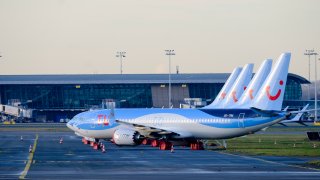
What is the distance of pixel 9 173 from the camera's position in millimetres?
49250

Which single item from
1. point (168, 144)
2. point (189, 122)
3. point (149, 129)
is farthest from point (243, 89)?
point (168, 144)

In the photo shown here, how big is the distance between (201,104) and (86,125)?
80427 millimetres

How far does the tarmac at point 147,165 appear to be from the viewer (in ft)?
156

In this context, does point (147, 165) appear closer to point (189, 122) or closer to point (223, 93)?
point (189, 122)

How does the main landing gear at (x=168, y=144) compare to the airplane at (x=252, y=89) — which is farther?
the airplane at (x=252, y=89)

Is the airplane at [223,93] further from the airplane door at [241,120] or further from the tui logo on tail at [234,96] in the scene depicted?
the airplane door at [241,120]

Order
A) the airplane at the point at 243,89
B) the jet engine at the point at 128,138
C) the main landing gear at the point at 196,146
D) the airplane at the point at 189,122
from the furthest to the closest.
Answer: the airplane at the point at 243,89 → the jet engine at the point at 128,138 → the main landing gear at the point at 196,146 → the airplane at the point at 189,122

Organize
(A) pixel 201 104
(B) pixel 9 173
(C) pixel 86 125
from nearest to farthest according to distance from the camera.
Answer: (B) pixel 9 173 → (C) pixel 86 125 → (A) pixel 201 104

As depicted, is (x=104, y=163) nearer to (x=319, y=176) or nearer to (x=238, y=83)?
(x=319, y=176)

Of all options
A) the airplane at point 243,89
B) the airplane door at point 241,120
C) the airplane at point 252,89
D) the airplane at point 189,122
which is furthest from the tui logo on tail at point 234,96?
the airplane door at point 241,120

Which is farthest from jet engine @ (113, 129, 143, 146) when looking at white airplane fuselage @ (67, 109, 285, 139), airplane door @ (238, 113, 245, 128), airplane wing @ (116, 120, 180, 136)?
airplane door @ (238, 113, 245, 128)

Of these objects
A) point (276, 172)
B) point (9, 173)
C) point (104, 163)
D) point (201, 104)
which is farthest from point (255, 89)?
point (201, 104)

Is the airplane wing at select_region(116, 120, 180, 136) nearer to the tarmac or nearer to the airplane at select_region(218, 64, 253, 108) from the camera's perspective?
the tarmac

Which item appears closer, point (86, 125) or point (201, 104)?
point (86, 125)
